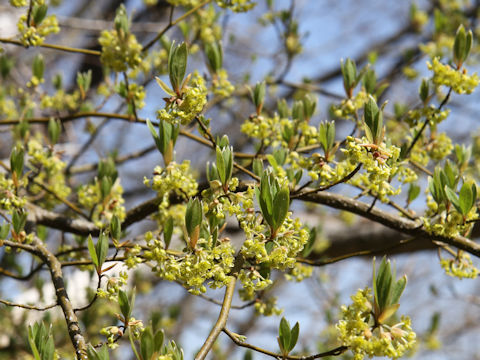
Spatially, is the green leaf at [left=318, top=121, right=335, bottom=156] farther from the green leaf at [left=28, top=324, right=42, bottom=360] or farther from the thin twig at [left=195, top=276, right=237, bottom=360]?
the green leaf at [left=28, top=324, right=42, bottom=360]

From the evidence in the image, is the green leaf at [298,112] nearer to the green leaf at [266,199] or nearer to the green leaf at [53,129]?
the green leaf at [266,199]

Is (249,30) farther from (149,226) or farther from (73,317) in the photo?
(73,317)

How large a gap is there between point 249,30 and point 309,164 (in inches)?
236

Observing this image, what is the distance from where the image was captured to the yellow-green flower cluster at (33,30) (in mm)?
1787

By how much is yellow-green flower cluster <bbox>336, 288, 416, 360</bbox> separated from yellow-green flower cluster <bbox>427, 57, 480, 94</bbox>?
0.78 meters

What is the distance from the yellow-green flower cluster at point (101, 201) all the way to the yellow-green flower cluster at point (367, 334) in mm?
933

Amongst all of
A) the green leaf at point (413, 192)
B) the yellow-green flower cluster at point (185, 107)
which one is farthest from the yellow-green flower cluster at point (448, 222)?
the yellow-green flower cluster at point (185, 107)

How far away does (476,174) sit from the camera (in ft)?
8.61

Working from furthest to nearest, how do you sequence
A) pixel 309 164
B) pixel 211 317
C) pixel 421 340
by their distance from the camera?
1. pixel 211 317
2. pixel 421 340
3. pixel 309 164

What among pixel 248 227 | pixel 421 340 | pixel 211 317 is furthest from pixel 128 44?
pixel 211 317

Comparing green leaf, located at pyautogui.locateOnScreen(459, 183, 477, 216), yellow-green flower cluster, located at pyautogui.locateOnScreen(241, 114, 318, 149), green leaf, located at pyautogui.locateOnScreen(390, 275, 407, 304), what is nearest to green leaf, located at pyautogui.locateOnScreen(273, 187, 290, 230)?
green leaf, located at pyautogui.locateOnScreen(390, 275, 407, 304)

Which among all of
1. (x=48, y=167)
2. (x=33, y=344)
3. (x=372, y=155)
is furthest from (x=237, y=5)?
(x=33, y=344)

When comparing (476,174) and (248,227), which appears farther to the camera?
(476,174)

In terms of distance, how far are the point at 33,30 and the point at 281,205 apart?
3.83 feet
